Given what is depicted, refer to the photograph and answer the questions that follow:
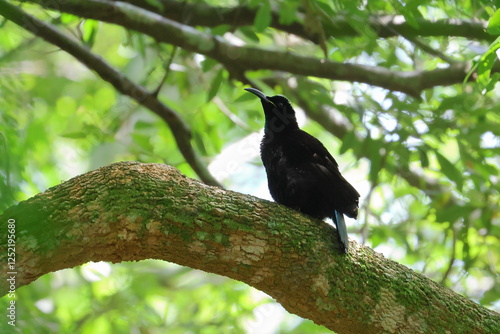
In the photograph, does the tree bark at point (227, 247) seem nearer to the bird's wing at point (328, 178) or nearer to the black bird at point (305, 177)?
the black bird at point (305, 177)

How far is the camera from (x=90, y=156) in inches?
349

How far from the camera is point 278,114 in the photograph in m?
4.66

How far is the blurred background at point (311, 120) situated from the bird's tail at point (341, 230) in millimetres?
1070

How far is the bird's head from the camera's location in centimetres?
451

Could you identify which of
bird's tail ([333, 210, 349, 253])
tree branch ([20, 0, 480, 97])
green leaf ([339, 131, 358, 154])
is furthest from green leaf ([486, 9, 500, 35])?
green leaf ([339, 131, 358, 154])

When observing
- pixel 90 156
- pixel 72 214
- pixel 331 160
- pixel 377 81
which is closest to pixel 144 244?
pixel 72 214

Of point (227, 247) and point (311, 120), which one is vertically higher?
point (311, 120)

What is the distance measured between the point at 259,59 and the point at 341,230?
2.37 meters

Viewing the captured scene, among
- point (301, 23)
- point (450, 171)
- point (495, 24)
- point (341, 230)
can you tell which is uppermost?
point (301, 23)

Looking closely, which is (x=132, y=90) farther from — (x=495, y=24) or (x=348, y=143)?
(x=495, y=24)

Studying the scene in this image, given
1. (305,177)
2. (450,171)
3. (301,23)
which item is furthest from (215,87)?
(450,171)

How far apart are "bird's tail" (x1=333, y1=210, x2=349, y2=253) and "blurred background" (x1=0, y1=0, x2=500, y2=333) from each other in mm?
1070

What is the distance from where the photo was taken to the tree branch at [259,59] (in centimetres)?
492

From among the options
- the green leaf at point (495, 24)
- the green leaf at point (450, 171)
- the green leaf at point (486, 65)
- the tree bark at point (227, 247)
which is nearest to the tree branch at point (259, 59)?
the green leaf at point (450, 171)
